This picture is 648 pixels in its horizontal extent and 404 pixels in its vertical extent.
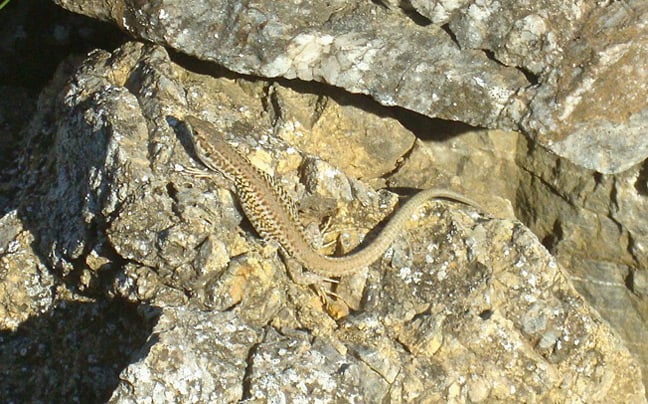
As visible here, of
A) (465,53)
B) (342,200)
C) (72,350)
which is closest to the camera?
(72,350)

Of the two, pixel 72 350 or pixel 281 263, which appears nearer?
pixel 72 350

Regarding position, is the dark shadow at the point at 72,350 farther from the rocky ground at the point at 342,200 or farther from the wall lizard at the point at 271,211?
the wall lizard at the point at 271,211

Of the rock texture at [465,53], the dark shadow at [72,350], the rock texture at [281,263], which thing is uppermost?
the rock texture at [465,53]

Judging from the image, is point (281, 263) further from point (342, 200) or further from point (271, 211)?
point (342, 200)

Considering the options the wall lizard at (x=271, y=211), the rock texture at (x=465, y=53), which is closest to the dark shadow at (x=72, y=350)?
the wall lizard at (x=271, y=211)

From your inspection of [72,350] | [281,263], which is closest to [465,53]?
[281,263]

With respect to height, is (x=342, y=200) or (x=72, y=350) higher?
(x=342, y=200)

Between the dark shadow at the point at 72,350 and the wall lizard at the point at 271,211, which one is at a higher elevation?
the wall lizard at the point at 271,211

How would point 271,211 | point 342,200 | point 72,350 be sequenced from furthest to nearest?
point 342,200, point 271,211, point 72,350

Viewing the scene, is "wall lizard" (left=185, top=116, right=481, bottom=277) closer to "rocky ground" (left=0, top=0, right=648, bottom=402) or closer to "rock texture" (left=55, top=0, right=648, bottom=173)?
"rocky ground" (left=0, top=0, right=648, bottom=402)
